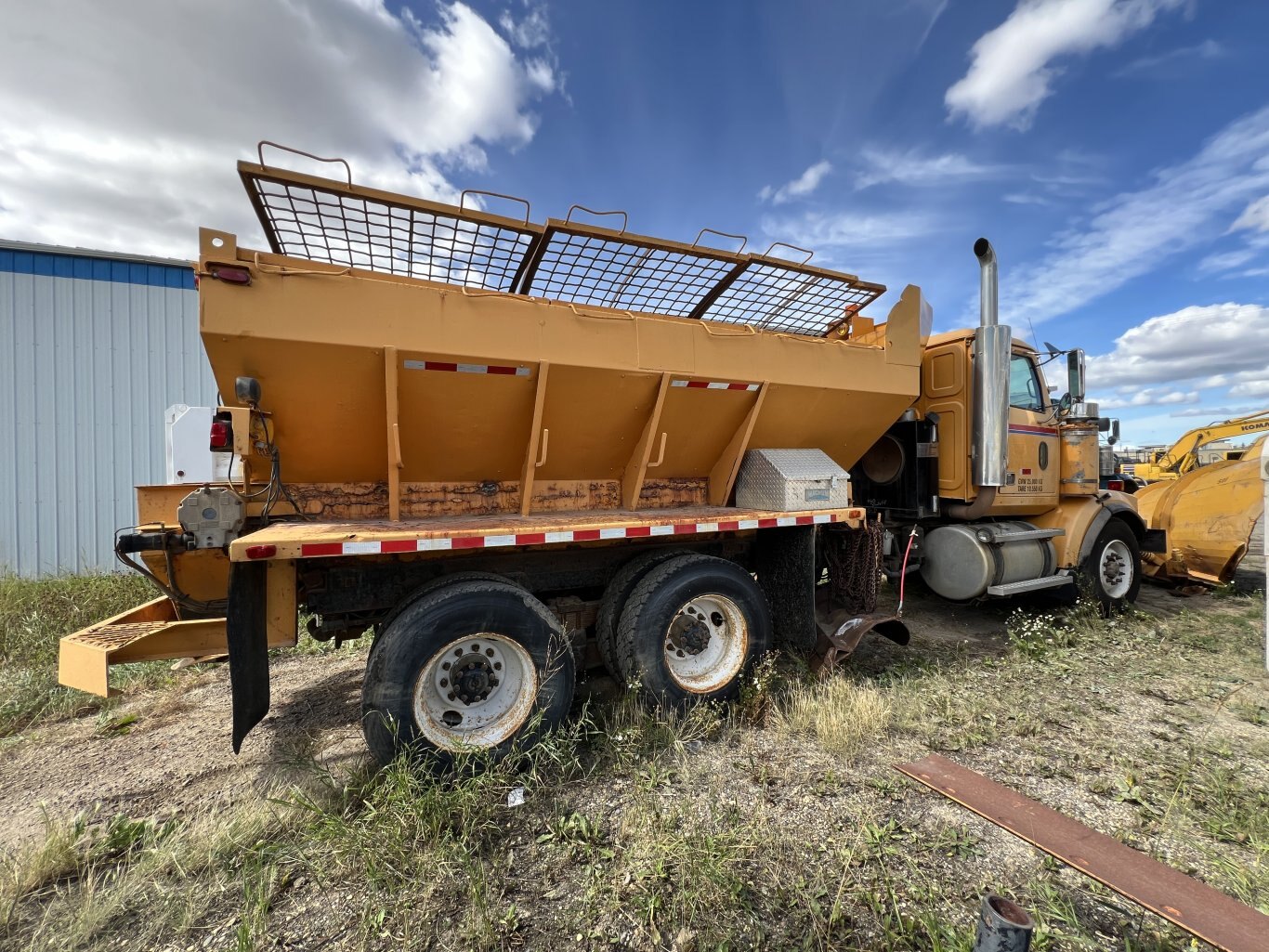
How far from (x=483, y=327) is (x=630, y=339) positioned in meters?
0.94

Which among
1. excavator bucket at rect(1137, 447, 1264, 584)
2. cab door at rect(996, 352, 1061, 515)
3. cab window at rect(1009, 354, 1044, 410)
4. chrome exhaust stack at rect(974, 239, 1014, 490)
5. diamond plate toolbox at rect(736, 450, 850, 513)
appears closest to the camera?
diamond plate toolbox at rect(736, 450, 850, 513)

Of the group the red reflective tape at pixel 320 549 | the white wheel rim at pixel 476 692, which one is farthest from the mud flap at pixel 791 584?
the red reflective tape at pixel 320 549

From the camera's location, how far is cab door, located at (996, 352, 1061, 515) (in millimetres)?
5867

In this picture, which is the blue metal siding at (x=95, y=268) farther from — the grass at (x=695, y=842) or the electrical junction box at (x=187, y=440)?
the grass at (x=695, y=842)

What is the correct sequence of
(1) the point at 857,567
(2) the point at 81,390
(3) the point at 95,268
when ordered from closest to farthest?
(1) the point at 857,567, (2) the point at 81,390, (3) the point at 95,268

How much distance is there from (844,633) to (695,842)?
2435mm

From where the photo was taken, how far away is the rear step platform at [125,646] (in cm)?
291

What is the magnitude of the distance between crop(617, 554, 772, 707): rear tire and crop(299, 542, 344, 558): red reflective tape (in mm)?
1735

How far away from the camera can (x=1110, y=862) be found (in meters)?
2.40

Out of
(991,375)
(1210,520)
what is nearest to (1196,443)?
(1210,520)

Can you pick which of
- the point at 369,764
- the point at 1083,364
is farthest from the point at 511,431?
the point at 1083,364

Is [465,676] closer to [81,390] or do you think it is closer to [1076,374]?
[1076,374]

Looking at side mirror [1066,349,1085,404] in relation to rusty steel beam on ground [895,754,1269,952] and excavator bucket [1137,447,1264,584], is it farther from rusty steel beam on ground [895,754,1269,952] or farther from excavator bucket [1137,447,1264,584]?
rusty steel beam on ground [895,754,1269,952]

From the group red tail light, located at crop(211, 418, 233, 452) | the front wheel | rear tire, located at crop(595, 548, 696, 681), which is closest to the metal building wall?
red tail light, located at crop(211, 418, 233, 452)
